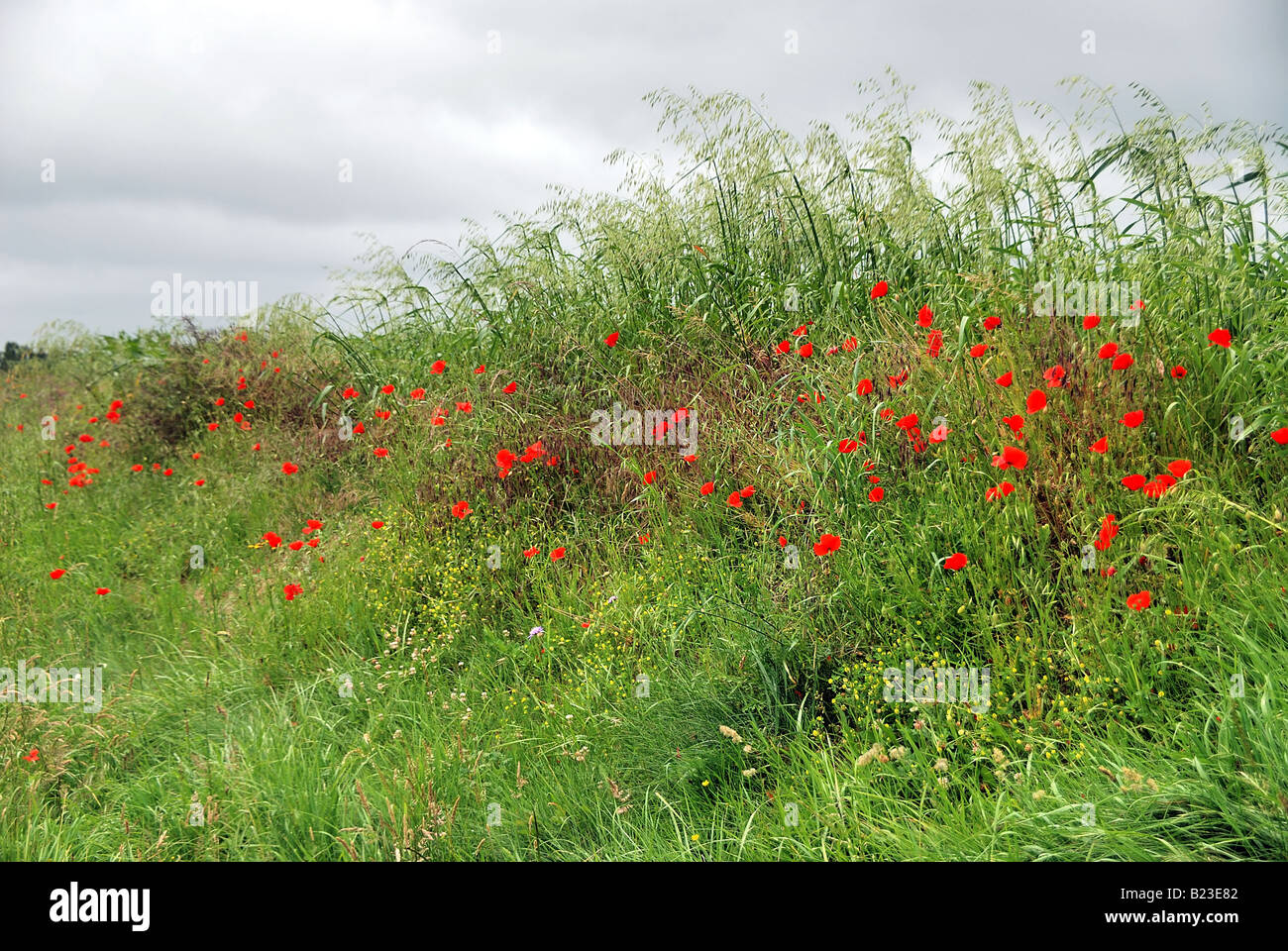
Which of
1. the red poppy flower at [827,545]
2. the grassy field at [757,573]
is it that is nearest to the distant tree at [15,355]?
the grassy field at [757,573]

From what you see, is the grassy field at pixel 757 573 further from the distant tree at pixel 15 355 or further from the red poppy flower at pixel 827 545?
the distant tree at pixel 15 355

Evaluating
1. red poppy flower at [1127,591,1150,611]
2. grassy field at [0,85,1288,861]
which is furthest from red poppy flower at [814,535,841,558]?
red poppy flower at [1127,591,1150,611]

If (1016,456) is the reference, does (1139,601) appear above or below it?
below

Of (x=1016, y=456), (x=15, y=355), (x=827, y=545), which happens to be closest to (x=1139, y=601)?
(x=1016, y=456)

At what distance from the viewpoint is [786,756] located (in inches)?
95.3

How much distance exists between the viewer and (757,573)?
2.96m

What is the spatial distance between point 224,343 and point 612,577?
18.0 feet

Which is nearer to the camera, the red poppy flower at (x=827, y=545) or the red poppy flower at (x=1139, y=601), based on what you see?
the red poppy flower at (x=1139, y=601)

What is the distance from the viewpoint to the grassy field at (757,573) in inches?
84.7

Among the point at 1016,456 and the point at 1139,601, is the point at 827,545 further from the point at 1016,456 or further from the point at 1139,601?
the point at 1139,601

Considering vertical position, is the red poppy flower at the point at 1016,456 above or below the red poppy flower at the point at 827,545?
above

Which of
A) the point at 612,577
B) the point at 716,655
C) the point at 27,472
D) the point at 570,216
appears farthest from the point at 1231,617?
the point at 27,472

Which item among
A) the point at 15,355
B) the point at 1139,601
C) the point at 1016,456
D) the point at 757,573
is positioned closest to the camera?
the point at 1139,601
